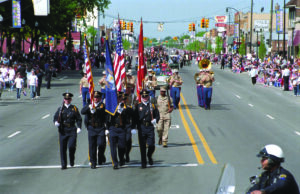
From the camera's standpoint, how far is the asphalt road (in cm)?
1246

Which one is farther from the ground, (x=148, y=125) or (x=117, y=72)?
(x=117, y=72)

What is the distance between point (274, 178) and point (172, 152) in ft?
32.3

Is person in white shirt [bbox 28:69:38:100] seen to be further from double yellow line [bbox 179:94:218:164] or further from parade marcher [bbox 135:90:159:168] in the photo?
parade marcher [bbox 135:90:159:168]

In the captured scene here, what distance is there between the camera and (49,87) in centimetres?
4378

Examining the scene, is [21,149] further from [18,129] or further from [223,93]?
[223,93]

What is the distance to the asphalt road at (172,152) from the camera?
40.9 feet

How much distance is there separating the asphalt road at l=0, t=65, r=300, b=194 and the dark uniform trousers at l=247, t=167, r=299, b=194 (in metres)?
4.96

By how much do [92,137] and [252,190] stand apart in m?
7.77

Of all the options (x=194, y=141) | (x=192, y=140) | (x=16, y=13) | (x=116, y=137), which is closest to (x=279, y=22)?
(x=16, y=13)

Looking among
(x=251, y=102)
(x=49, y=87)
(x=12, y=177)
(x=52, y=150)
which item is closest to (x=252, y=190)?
(x=12, y=177)

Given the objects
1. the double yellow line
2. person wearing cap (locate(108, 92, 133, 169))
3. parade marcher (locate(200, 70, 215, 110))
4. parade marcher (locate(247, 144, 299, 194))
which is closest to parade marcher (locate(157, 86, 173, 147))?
the double yellow line

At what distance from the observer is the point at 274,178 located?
6.75 meters

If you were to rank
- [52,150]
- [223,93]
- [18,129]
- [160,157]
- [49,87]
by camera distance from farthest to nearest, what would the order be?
[49,87], [223,93], [18,129], [52,150], [160,157]

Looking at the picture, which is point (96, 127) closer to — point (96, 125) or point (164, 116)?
point (96, 125)
